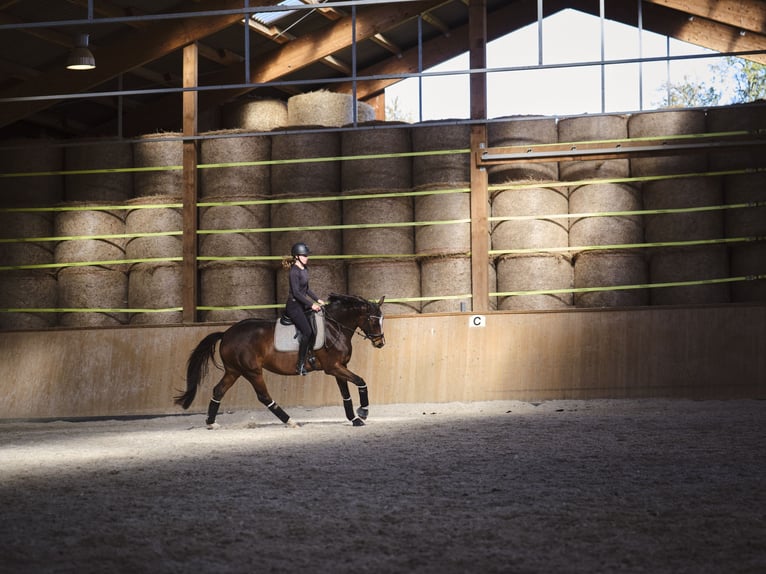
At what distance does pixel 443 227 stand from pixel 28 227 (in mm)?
5756

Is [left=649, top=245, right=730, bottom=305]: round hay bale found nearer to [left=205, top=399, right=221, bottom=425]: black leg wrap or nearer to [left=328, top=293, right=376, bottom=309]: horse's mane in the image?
[left=328, top=293, right=376, bottom=309]: horse's mane

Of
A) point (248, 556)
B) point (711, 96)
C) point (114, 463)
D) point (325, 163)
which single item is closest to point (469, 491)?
point (248, 556)

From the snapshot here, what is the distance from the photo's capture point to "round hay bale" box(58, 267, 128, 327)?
13.6 meters

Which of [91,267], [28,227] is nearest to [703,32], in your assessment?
[91,267]

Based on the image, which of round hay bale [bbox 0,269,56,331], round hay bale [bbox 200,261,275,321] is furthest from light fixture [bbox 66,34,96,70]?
round hay bale [bbox 200,261,275,321]

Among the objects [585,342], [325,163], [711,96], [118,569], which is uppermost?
[711,96]

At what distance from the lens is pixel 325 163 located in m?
13.8

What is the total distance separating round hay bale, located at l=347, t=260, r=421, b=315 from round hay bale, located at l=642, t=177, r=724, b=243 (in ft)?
10.2

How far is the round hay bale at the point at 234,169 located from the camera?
541 inches

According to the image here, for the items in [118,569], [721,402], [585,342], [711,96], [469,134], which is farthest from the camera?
[711,96]

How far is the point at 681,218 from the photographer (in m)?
12.7

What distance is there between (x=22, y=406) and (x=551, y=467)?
8719mm

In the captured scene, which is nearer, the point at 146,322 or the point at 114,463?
the point at 114,463

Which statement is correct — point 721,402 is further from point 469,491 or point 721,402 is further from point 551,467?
point 469,491
